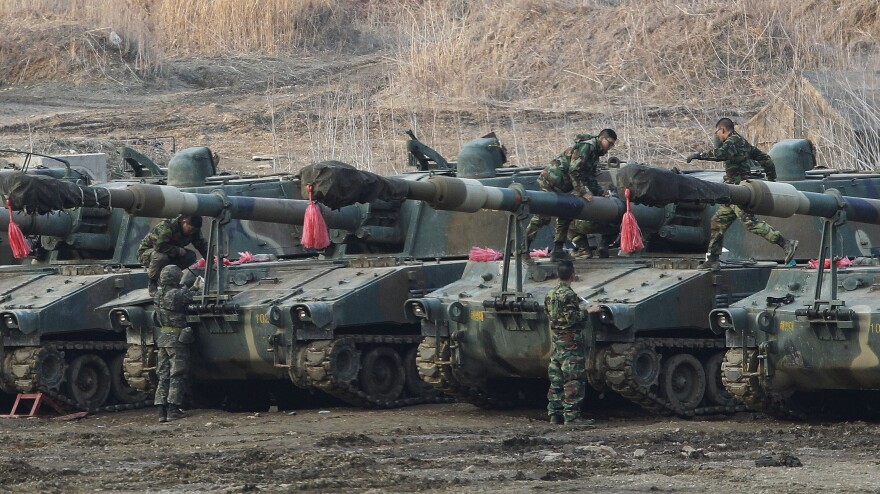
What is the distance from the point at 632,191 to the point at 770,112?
50.9ft

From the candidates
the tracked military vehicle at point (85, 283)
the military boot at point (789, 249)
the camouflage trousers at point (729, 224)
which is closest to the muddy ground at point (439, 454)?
the tracked military vehicle at point (85, 283)

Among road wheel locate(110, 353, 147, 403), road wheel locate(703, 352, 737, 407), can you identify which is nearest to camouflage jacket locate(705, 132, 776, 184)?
road wheel locate(703, 352, 737, 407)

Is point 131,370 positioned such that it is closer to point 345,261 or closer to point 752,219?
point 345,261

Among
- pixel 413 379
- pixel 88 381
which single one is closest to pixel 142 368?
pixel 88 381

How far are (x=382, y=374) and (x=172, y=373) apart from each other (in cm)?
201

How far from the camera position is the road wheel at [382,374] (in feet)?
67.0

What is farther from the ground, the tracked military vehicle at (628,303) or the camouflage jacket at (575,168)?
the camouflage jacket at (575,168)

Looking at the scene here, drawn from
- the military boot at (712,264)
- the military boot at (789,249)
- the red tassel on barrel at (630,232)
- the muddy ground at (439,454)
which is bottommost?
the muddy ground at (439,454)

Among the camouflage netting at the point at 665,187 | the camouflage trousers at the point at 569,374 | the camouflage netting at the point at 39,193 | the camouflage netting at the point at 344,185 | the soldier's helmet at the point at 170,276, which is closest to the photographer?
the camouflage netting at the point at 665,187

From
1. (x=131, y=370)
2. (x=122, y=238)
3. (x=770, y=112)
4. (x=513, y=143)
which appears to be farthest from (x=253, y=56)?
(x=131, y=370)

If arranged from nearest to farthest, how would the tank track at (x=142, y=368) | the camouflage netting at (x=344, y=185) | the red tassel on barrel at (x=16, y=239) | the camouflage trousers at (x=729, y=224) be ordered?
1. the camouflage netting at (x=344, y=185)
2. the camouflage trousers at (x=729, y=224)
3. the tank track at (x=142, y=368)
4. the red tassel on barrel at (x=16, y=239)

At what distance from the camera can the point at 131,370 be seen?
20469 millimetres

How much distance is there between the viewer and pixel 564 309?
18172 millimetres

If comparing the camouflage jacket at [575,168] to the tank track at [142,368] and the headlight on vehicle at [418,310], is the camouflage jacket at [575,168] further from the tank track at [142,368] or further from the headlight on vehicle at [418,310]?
the tank track at [142,368]
